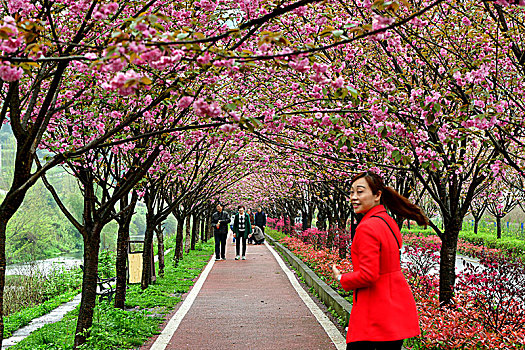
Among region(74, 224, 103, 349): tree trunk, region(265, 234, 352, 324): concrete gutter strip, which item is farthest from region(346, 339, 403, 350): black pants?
region(74, 224, 103, 349): tree trunk

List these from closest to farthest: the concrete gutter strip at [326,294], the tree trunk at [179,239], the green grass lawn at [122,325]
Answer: the green grass lawn at [122,325] < the concrete gutter strip at [326,294] < the tree trunk at [179,239]

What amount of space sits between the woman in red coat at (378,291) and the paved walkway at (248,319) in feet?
9.31

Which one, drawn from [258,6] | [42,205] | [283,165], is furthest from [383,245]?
[42,205]

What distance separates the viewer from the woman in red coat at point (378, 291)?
11.8 feet

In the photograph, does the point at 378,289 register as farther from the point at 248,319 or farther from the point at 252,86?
the point at 252,86

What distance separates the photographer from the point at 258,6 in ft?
18.3

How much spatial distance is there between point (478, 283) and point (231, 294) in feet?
19.0

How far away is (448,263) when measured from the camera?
24.0 ft

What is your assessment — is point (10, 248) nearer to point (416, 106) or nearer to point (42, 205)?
point (42, 205)

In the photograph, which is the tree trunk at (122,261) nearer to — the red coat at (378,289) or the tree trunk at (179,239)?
the red coat at (378,289)

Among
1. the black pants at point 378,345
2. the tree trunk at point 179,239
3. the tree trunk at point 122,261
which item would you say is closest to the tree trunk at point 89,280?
the tree trunk at point 122,261

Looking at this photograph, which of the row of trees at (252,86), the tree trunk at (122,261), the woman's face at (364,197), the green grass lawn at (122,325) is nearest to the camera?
the row of trees at (252,86)

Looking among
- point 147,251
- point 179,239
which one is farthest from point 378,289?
point 179,239

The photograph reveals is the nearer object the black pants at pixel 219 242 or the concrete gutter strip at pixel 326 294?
the concrete gutter strip at pixel 326 294
